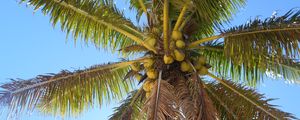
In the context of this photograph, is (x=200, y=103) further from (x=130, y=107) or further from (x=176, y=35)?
(x=130, y=107)

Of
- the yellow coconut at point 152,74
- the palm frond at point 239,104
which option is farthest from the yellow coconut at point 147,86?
the palm frond at point 239,104

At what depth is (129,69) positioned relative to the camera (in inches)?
357

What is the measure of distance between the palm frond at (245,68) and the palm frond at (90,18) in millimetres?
1390

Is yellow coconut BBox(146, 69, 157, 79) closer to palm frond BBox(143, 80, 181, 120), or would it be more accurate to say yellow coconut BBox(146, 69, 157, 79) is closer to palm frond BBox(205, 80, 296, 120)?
palm frond BBox(143, 80, 181, 120)

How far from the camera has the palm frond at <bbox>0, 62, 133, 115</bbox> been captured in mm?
7652

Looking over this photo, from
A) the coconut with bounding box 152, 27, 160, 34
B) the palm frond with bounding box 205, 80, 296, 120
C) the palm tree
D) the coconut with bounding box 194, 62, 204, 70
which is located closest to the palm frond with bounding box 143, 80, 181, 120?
the palm tree

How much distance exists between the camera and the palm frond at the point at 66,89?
25.1ft

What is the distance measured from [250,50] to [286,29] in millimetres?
651

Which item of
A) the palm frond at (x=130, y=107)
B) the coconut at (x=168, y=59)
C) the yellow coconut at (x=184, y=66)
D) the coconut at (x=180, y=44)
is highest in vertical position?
the coconut at (x=180, y=44)

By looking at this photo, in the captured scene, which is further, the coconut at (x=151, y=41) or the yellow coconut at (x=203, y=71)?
the yellow coconut at (x=203, y=71)

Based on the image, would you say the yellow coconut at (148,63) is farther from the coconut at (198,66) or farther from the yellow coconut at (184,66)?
the coconut at (198,66)

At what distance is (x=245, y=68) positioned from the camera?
8742mm

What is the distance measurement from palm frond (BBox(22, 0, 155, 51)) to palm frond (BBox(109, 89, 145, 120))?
1.06m

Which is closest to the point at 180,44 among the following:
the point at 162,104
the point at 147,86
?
the point at 147,86
